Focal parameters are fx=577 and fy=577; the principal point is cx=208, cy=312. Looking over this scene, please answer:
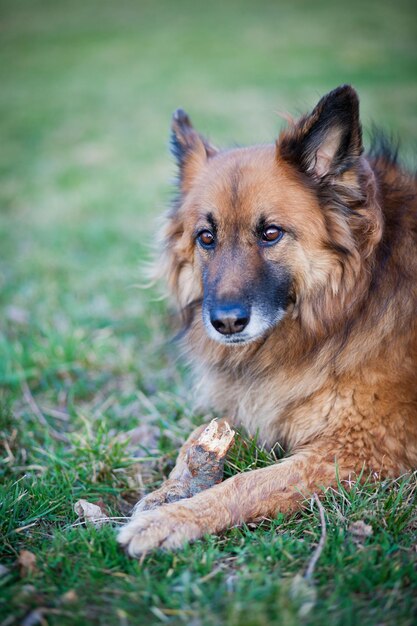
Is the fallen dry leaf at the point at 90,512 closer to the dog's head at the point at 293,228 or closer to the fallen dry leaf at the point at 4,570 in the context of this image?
the fallen dry leaf at the point at 4,570

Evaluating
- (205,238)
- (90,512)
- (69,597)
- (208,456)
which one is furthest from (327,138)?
(69,597)

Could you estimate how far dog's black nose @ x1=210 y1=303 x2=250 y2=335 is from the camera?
2.85 meters

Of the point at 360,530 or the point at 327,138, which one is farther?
the point at 327,138

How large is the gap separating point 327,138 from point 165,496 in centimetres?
196

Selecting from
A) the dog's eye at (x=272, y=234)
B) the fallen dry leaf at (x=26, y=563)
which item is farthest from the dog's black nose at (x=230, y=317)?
the fallen dry leaf at (x=26, y=563)

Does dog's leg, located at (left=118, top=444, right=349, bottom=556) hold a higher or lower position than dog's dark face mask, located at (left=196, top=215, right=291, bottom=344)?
lower

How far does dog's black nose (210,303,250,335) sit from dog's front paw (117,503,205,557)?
2.88 ft

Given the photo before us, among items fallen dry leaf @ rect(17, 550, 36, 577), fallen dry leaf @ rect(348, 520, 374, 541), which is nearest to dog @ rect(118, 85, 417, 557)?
fallen dry leaf @ rect(348, 520, 374, 541)

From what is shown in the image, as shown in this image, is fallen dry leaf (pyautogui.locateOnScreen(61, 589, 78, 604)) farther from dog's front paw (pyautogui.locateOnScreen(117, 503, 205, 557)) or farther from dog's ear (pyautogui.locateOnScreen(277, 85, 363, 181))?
dog's ear (pyautogui.locateOnScreen(277, 85, 363, 181))

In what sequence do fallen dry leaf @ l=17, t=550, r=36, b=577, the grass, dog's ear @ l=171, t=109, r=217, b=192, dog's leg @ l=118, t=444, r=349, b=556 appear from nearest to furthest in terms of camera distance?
the grass
fallen dry leaf @ l=17, t=550, r=36, b=577
dog's leg @ l=118, t=444, r=349, b=556
dog's ear @ l=171, t=109, r=217, b=192

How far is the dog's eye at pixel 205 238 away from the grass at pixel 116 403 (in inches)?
44.0

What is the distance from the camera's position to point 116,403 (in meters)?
4.12

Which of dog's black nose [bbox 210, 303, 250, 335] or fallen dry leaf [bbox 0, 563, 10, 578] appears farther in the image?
dog's black nose [bbox 210, 303, 250, 335]

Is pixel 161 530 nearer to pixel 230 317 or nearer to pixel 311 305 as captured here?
pixel 230 317
